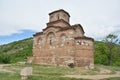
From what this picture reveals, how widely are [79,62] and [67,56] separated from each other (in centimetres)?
198

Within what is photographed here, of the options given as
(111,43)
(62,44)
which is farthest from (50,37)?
(111,43)

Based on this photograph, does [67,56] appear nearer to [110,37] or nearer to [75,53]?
[75,53]

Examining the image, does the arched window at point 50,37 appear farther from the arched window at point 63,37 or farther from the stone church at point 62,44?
the arched window at point 63,37

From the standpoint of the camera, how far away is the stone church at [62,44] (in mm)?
23906

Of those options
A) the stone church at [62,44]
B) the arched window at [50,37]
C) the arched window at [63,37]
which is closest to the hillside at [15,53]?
the stone church at [62,44]

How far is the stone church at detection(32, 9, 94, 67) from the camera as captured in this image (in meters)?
23.9

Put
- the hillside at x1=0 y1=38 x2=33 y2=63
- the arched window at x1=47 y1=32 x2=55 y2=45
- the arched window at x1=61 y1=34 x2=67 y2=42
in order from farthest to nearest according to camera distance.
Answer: the hillside at x1=0 y1=38 x2=33 y2=63 → the arched window at x1=47 y1=32 x2=55 y2=45 → the arched window at x1=61 y1=34 x2=67 y2=42

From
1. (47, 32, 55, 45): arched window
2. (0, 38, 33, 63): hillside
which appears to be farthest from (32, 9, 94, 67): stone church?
(0, 38, 33, 63): hillside

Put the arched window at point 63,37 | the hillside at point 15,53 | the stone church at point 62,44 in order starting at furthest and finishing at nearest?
1. the hillside at point 15,53
2. the arched window at point 63,37
3. the stone church at point 62,44

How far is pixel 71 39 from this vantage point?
24.0m

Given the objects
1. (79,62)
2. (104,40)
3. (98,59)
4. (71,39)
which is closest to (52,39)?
(71,39)

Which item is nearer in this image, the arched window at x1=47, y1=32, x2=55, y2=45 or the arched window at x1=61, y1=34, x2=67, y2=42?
the arched window at x1=61, y1=34, x2=67, y2=42

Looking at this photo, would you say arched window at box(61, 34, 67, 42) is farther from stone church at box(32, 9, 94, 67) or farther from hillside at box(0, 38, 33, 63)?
hillside at box(0, 38, 33, 63)

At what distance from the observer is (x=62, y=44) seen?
24812 mm
